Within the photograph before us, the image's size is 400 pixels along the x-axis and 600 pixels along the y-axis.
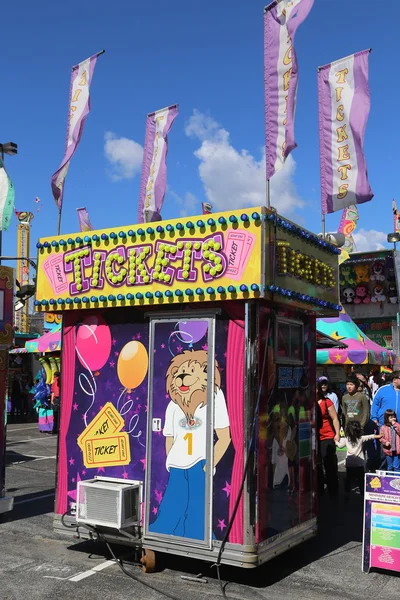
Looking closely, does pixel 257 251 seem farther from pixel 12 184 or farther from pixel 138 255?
pixel 12 184

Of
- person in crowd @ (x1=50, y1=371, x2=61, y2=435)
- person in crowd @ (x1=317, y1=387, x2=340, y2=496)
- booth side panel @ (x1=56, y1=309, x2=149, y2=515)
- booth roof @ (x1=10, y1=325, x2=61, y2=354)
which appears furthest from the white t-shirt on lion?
booth roof @ (x1=10, y1=325, x2=61, y2=354)

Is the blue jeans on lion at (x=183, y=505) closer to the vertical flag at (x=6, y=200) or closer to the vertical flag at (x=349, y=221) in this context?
the vertical flag at (x=6, y=200)

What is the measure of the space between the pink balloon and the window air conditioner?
4.15 feet

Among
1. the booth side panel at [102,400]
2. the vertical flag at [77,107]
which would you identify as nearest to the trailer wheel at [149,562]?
the booth side panel at [102,400]

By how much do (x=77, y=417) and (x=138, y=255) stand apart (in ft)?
6.43

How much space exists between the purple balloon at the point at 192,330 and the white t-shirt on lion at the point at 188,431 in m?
0.58

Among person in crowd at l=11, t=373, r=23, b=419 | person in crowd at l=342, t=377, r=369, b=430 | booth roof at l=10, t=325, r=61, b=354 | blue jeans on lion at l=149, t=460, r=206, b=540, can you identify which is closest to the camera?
blue jeans on lion at l=149, t=460, r=206, b=540

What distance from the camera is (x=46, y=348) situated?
64.3 ft

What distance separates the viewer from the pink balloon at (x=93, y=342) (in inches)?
262

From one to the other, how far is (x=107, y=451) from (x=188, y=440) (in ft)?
3.40

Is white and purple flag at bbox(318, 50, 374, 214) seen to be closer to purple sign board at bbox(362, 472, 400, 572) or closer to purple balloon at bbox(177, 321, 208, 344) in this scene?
purple balloon at bbox(177, 321, 208, 344)

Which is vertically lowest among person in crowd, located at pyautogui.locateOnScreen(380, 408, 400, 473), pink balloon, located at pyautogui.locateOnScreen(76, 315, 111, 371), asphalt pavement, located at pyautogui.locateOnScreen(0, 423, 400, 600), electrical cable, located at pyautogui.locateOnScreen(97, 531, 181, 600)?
asphalt pavement, located at pyautogui.locateOnScreen(0, 423, 400, 600)

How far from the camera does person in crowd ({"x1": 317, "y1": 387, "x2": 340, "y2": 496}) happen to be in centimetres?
919

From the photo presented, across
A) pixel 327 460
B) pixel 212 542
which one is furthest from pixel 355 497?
pixel 212 542
